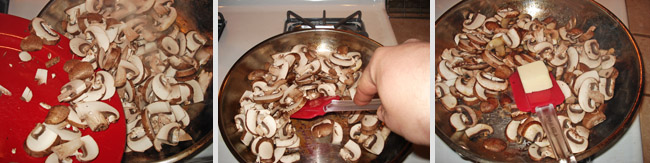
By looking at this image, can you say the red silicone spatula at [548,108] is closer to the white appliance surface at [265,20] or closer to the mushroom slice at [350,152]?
the white appliance surface at [265,20]

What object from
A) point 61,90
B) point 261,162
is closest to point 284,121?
point 261,162

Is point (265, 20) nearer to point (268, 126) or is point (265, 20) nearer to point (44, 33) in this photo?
point (268, 126)

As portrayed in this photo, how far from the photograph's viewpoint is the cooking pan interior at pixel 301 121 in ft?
2.21

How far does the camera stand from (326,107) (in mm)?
716

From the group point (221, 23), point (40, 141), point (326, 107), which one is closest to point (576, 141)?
point (326, 107)

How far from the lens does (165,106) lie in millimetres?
660

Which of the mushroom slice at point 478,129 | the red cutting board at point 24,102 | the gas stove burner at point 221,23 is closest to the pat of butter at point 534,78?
the mushroom slice at point 478,129

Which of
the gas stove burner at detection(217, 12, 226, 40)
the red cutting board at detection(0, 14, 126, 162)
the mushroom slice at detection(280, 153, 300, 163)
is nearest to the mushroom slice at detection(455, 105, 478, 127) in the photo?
the mushroom slice at detection(280, 153, 300, 163)

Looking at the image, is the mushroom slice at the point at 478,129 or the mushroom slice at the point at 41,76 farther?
the mushroom slice at the point at 478,129

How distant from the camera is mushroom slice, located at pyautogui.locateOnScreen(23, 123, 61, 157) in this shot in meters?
0.63

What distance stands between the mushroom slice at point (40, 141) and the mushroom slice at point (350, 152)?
53cm

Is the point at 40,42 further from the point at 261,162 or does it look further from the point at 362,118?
the point at 362,118

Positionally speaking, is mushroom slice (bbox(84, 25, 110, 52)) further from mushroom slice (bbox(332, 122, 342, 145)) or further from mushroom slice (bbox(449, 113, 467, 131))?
mushroom slice (bbox(449, 113, 467, 131))

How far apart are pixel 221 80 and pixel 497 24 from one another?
64cm
